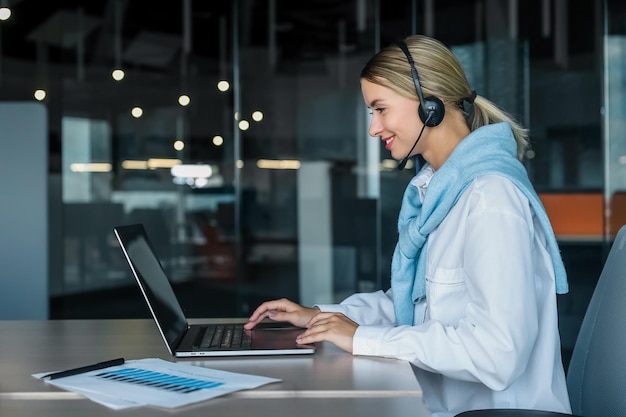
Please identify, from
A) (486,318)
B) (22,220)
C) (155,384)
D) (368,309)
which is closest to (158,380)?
(155,384)

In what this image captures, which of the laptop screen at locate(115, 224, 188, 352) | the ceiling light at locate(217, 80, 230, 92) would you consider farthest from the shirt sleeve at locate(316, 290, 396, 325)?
the ceiling light at locate(217, 80, 230, 92)

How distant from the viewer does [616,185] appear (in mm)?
5164

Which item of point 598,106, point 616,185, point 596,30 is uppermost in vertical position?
point 596,30

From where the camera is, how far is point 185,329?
1854mm

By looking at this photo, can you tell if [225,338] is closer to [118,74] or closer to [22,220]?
[22,220]

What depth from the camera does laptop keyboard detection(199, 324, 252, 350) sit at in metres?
1.63

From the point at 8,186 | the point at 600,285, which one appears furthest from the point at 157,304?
the point at 8,186

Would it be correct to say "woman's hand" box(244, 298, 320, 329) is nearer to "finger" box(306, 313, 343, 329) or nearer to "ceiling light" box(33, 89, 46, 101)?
"finger" box(306, 313, 343, 329)

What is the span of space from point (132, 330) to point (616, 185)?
412 cm

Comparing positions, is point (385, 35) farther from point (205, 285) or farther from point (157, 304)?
point (157, 304)

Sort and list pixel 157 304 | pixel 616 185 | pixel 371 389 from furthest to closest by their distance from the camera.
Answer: pixel 616 185, pixel 157 304, pixel 371 389

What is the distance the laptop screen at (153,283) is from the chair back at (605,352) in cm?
87

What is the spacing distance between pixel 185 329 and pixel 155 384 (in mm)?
531

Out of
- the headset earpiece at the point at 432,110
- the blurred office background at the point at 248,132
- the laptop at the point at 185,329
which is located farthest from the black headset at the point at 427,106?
the blurred office background at the point at 248,132
